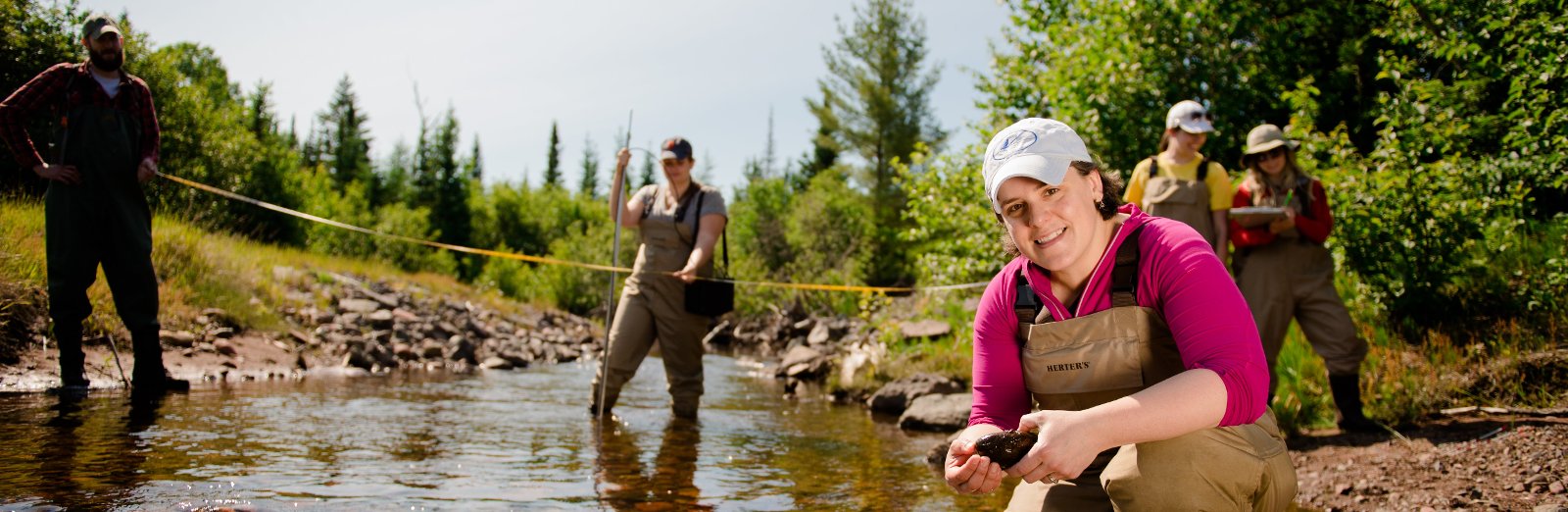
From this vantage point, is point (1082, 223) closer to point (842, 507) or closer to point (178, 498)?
point (842, 507)

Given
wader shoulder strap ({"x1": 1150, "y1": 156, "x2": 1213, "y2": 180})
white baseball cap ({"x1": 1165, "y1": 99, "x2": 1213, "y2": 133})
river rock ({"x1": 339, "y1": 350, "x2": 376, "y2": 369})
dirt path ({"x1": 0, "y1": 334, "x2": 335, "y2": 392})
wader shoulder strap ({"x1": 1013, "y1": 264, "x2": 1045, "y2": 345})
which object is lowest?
river rock ({"x1": 339, "y1": 350, "x2": 376, "y2": 369})

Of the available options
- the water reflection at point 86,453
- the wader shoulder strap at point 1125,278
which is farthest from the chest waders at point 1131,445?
the water reflection at point 86,453

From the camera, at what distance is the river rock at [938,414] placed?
7445mm

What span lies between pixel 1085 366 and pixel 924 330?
10071mm

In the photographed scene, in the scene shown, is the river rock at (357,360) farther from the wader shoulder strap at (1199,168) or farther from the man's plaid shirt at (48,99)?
the wader shoulder strap at (1199,168)

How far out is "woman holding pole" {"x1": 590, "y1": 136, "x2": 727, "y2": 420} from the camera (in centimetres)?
678

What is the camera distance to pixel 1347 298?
7203 mm

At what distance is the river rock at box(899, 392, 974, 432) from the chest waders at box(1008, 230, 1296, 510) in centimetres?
501

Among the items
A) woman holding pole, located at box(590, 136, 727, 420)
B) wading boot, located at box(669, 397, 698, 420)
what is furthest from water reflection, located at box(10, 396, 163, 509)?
wading boot, located at box(669, 397, 698, 420)

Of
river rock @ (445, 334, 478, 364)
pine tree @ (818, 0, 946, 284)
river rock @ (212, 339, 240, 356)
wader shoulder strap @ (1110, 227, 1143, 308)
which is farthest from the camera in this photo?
pine tree @ (818, 0, 946, 284)

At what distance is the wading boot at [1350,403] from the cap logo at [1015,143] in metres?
4.56

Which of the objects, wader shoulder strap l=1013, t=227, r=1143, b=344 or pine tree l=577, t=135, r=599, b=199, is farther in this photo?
pine tree l=577, t=135, r=599, b=199

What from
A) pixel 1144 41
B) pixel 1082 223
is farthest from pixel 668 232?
pixel 1144 41

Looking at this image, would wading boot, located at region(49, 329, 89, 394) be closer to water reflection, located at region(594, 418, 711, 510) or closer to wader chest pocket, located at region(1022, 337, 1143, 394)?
water reflection, located at region(594, 418, 711, 510)
